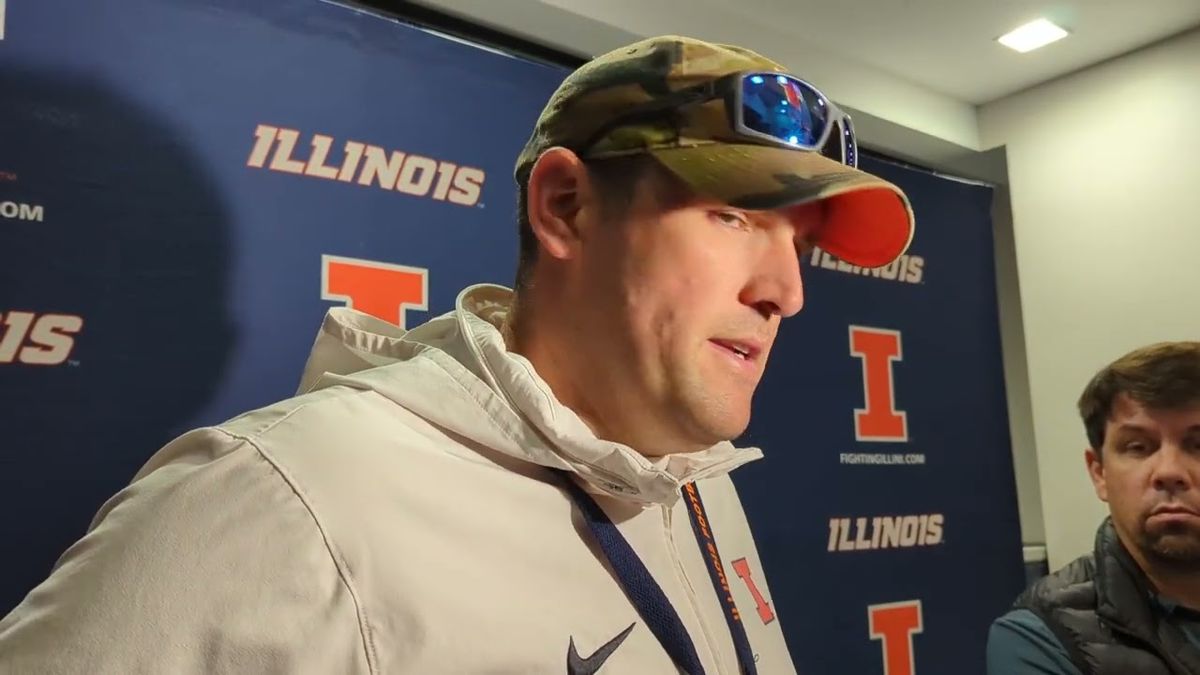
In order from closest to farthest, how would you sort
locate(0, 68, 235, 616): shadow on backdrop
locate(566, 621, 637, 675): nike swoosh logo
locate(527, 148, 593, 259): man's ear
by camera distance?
locate(566, 621, 637, 675): nike swoosh logo → locate(527, 148, 593, 259): man's ear → locate(0, 68, 235, 616): shadow on backdrop

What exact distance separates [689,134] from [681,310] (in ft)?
0.51

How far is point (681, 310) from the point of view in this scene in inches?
30.3

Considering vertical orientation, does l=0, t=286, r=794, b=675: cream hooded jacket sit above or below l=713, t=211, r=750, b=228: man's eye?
below

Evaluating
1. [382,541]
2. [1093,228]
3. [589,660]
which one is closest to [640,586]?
[589,660]

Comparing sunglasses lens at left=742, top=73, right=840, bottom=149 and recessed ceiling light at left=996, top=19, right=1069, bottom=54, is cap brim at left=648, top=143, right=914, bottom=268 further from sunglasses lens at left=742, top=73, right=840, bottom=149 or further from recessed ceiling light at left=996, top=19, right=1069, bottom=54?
recessed ceiling light at left=996, top=19, right=1069, bottom=54

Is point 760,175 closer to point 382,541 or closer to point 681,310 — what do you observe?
point 681,310

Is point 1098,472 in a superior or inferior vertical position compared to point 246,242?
inferior

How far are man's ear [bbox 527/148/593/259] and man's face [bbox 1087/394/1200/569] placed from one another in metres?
1.26

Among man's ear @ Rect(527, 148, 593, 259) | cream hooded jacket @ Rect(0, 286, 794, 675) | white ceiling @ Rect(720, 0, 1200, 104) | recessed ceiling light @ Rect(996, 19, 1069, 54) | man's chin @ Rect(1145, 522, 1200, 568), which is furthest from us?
recessed ceiling light @ Rect(996, 19, 1069, 54)

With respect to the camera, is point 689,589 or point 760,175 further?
point 689,589

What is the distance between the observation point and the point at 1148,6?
190 centimetres

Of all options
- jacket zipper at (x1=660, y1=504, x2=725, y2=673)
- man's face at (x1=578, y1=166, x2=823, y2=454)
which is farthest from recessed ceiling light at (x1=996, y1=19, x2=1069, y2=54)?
jacket zipper at (x1=660, y1=504, x2=725, y2=673)

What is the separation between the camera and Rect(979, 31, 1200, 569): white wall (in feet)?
6.66

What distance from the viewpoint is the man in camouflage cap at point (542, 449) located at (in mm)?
578
